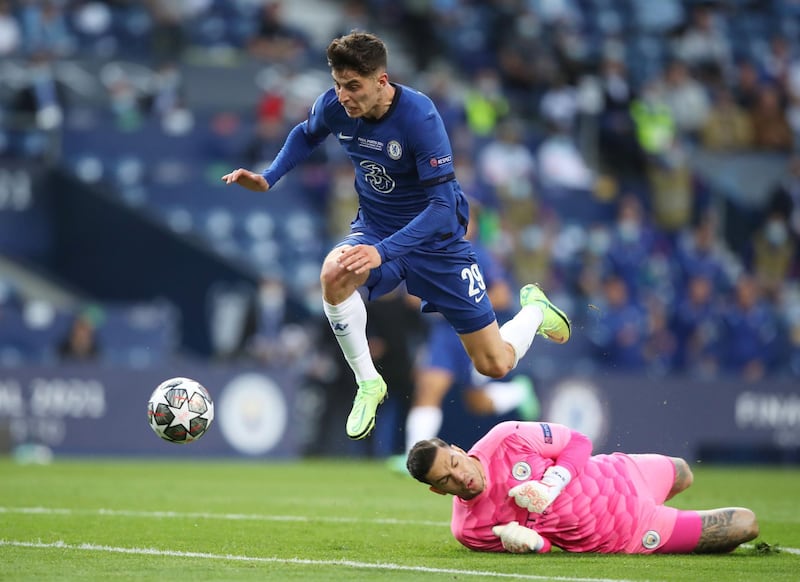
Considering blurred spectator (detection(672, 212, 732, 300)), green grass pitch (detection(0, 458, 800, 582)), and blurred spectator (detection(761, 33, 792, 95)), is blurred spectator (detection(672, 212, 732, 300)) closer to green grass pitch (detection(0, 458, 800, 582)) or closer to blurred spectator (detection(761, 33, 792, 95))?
blurred spectator (detection(761, 33, 792, 95))

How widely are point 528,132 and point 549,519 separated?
1643 centimetres

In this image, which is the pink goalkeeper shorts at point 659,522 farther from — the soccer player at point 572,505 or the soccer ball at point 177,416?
the soccer ball at point 177,416

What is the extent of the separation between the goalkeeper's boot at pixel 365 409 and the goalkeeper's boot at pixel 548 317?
1.57m

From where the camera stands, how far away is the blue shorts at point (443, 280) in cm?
886

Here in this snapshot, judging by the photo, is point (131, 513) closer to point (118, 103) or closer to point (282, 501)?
point (282, 501)

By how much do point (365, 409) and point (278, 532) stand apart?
933mm

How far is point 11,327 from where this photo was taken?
17.5 m

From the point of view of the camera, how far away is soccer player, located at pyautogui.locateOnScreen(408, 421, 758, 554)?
7.48m

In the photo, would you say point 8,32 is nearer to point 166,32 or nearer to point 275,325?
point 166,32

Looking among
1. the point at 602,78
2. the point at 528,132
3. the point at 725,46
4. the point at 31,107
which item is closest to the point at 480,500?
the point at 31,107

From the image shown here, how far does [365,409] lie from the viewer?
28.8 ft

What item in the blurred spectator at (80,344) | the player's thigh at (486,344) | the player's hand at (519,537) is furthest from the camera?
the blurred spectator at (80,344)

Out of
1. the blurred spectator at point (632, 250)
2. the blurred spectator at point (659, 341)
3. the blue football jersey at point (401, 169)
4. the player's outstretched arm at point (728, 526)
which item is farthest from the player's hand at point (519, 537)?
the blurred spectator at point (632, 250)

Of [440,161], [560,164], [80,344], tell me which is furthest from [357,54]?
[560,164]
